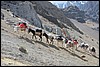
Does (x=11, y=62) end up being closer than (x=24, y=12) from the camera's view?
Yes

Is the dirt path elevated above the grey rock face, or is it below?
above

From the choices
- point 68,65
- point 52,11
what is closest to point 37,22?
point 68,65

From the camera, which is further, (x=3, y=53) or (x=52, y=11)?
(x=52, y=11)

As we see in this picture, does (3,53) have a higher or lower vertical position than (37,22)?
higher

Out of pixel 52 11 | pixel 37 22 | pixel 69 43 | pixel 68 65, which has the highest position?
pixel 68 65

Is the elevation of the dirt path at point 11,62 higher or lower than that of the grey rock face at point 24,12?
higher

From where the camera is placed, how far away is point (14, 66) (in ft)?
59.6

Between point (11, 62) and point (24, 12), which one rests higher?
point (11, 62)

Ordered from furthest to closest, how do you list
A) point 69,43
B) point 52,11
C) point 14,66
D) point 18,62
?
1. point 52,11
2. point 69,43
3. point 18,62
4. point 14,66

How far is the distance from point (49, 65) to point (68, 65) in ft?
A: 7.92

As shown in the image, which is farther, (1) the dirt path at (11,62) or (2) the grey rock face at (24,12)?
(2) the grey rock face at (24,12)

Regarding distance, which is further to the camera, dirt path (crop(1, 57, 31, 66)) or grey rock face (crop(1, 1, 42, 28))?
grey rock face (crop(1, 1, 42, 28))

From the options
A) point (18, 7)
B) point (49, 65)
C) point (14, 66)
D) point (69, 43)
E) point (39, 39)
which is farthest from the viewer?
point (18, 7)

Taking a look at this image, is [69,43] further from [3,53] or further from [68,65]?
[3,53]
